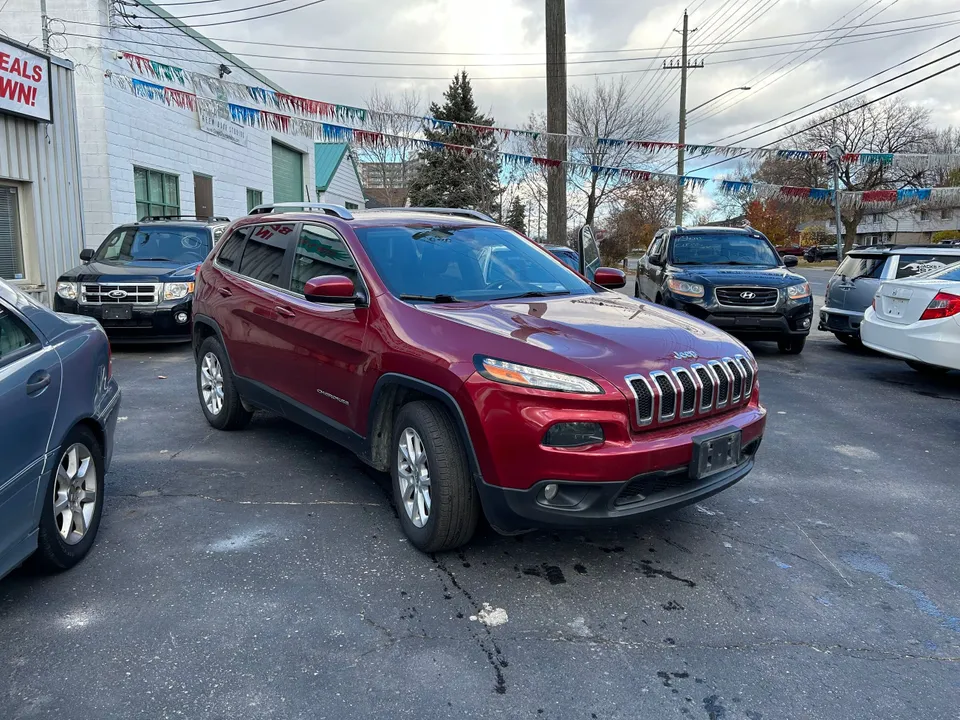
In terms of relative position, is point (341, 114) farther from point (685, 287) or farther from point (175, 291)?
point (685, 287)

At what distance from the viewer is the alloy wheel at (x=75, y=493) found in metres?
3.36

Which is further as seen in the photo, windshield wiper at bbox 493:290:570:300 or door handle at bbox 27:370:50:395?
windshield wiper at bbox 493:290:570:300

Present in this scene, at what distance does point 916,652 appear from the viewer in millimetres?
2887

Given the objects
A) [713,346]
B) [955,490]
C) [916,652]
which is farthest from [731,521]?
[955,490]

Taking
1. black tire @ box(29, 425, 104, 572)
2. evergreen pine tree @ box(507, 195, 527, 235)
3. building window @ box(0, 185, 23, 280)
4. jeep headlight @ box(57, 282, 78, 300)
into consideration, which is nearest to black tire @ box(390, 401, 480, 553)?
black tire @ box(29, 425, 104, 572)

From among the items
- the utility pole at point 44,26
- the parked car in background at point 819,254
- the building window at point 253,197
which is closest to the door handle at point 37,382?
the utility pole at point 44,26

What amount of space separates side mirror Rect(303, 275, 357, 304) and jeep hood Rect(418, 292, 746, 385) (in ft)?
1.54

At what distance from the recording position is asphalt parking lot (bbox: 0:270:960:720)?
2.59 m

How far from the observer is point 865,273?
32.9ft

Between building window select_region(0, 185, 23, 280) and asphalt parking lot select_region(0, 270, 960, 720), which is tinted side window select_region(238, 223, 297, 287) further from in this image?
building window select_region(0, 185, 23, 280)

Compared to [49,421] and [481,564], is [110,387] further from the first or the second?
[481,564]

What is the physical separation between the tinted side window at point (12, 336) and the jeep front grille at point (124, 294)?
21.1 feet

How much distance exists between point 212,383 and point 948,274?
7.26 meters

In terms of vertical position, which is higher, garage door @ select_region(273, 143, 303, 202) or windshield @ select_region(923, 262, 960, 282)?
garage door @ select_region(273, 143, 303, 202)
